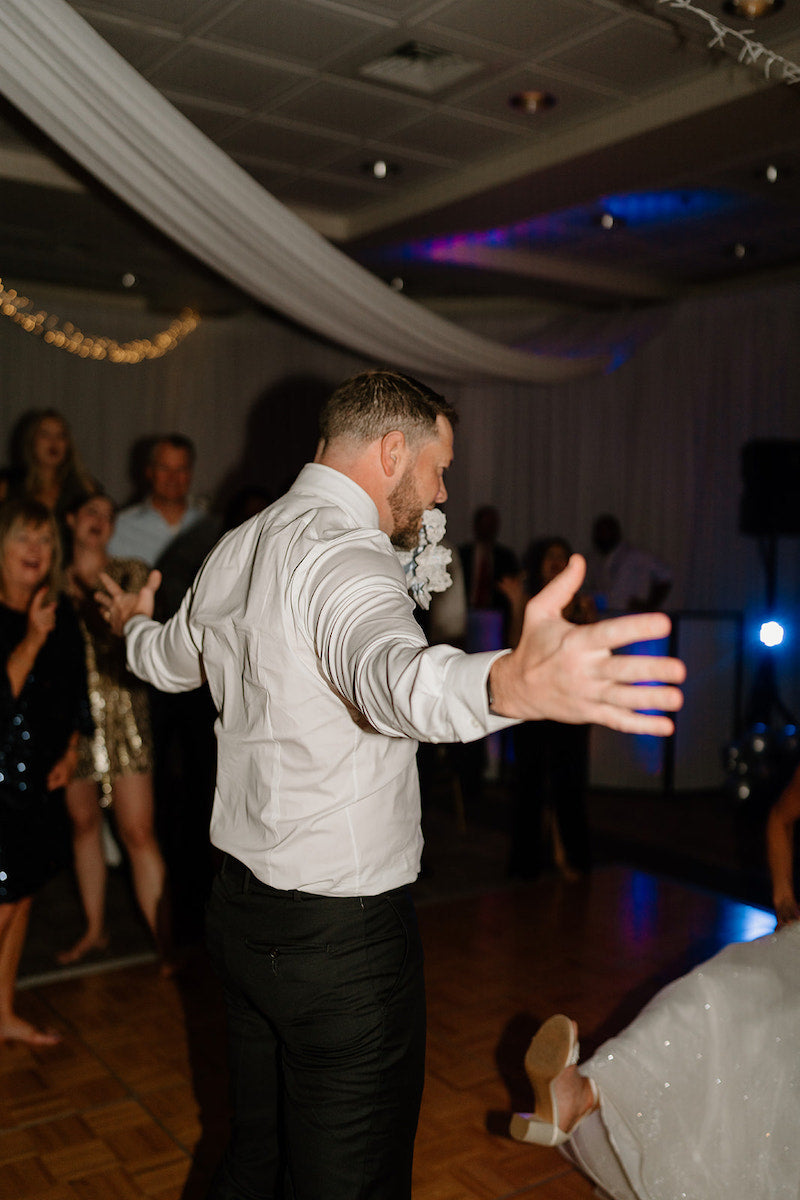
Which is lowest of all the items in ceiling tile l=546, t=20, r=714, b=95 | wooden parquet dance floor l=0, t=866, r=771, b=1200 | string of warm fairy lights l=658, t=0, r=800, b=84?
wooden parquet dance floor l=0, t=866, r=771, b=1200

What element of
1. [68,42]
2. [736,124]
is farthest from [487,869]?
[68,42]

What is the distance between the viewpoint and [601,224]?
548 cm

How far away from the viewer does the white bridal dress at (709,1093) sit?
6.45 ft

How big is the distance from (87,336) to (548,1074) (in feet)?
24.1

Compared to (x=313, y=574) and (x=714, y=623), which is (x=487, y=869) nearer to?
(x=714, y=623)

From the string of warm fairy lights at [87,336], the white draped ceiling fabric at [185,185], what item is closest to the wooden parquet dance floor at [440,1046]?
the white draped ceiling fabric at [185,185]

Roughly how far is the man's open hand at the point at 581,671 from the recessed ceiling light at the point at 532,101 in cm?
345

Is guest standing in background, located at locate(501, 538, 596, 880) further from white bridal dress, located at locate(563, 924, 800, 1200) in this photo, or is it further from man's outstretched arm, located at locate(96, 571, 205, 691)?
man's outstretched arm, located at locate(96, 571, 205, 691)

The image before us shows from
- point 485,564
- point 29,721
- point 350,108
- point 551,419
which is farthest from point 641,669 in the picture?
point 551,419

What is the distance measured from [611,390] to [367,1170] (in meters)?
6.65

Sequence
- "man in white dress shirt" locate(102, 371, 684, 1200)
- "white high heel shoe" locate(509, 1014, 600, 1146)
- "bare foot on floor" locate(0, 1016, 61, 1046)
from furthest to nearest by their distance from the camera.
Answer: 1. "bare foot on floor" locate(0, 1016, 61, 1046)
2. "white high heel shoe" locate(509, 1014, 600, 1146)
3. "man in white dress shirt" locate(102, 371, 684, 1200)

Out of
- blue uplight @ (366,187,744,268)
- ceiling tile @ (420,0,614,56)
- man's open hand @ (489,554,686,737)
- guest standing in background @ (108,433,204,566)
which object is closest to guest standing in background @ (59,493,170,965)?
guest standing in background @ (108,433,204,566)

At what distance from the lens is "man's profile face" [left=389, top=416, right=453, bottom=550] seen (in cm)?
145

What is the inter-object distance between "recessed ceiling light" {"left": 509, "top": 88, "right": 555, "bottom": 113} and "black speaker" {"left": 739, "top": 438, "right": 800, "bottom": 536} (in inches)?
105
